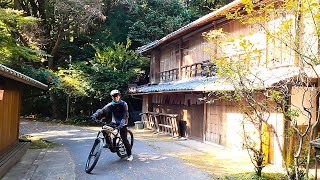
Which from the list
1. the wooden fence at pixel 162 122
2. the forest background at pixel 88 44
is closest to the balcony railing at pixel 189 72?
the wooden fence at pixel 162 122

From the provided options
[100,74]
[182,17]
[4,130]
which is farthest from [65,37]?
[4,130]

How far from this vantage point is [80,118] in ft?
71.2

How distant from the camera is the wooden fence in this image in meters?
14.2

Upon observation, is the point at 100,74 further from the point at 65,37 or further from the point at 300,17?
the point at 300,17

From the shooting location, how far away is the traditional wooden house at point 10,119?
7.22 meters

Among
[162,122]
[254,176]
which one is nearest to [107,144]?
[254,176]

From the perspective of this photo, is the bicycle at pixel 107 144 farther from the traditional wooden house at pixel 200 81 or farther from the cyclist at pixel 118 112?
the traditional wooden house at pixel 200 81

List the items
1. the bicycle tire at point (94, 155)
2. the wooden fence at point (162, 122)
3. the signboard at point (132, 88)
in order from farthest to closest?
the signboard at point (132, 88), the wooden fence at point (162, 122), the bicycle tire at point (94, 155)

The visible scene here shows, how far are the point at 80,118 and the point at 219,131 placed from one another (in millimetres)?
13281

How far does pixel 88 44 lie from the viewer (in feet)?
82.3

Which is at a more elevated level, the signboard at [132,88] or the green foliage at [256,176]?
the signboard at [132,88]

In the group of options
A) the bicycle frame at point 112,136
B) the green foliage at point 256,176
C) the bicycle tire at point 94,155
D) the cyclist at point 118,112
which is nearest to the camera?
the green foliage at point 256,176

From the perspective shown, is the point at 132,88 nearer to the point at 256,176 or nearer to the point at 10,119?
the point at 10,119

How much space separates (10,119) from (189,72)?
889 cm
